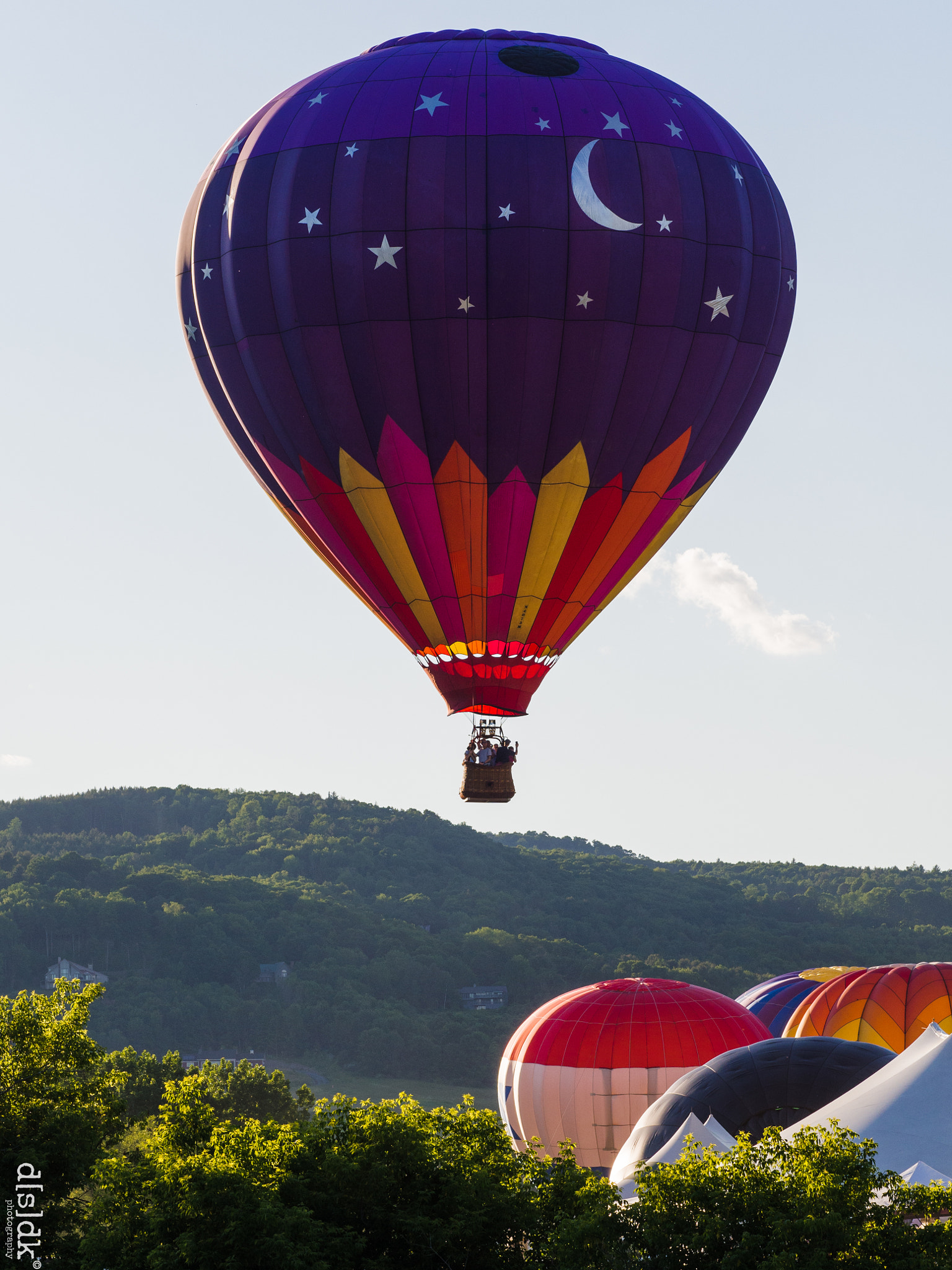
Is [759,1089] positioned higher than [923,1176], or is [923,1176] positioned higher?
→ [759,1089]

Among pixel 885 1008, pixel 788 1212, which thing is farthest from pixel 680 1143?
pixel 885 1008

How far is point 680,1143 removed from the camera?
20.0m

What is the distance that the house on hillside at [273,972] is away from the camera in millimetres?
127444

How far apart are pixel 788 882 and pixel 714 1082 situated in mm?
153668

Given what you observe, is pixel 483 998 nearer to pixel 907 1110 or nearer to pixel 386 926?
pixel 386 926

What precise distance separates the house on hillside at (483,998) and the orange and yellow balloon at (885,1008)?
8920cm

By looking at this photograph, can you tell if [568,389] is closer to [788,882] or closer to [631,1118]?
[631,1118]

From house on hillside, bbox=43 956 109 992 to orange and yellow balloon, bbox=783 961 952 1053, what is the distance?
3715 inches

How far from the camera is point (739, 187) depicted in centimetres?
2503

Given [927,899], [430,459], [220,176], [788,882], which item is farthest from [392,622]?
[788,882]

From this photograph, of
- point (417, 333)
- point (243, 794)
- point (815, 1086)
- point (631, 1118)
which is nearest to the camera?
point (815, 1086)

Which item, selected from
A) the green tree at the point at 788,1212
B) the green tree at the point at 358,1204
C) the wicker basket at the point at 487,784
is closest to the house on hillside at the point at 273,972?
the wicker basket at the point at 487,784

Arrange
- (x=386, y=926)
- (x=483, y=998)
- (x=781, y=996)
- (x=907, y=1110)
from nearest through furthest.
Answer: (x=907, y=1110) < (x=781, y=996) < (x=483, y=998) < (x=386, y=926)

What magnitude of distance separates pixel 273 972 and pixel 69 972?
603 inches
